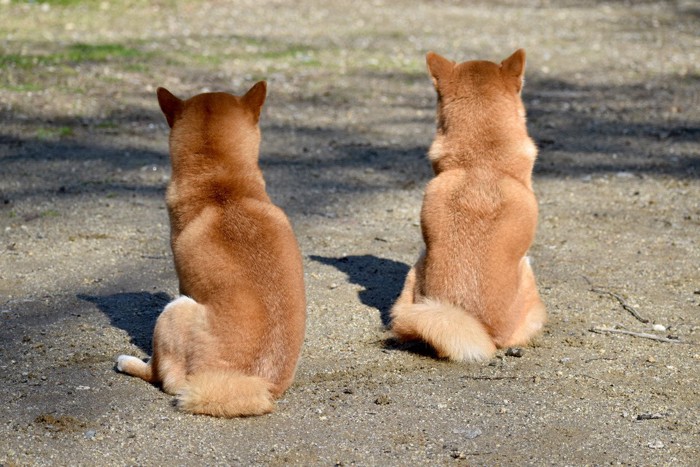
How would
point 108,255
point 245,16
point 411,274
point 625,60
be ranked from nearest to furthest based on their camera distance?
1. point 411,274
2. point 108,255
3. point 625,60
4. point 245,16

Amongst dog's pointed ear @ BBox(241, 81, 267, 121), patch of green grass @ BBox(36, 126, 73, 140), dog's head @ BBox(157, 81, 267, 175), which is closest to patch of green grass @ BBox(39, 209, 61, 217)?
patch of green grass @ BBox(36, 126, 73, 140)

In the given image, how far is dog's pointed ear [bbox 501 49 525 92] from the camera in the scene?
203 inches

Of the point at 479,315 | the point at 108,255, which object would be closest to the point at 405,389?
the point at 479,315

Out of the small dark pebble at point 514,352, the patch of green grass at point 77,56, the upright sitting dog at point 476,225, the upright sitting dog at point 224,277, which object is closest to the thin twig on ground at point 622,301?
the upright sitting dog at point 476,225

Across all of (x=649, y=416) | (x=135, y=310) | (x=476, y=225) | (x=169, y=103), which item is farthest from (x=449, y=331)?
(x=135, y=310)

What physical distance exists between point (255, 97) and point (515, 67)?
4.98ft

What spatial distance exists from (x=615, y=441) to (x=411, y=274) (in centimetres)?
157

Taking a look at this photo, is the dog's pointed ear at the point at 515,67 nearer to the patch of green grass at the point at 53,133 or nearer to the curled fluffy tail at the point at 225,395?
the curled fluffy tail at the point at 225,395

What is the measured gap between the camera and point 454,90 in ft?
17.1

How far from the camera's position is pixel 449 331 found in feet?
16.0

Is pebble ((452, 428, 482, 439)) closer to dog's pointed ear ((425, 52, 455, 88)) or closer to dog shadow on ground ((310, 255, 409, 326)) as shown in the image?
dog shadow on ground ((310, 255, 409, 326))

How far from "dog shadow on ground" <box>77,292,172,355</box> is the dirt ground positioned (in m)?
0.02

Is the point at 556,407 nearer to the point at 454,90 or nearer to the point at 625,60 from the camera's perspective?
the point at 454,90

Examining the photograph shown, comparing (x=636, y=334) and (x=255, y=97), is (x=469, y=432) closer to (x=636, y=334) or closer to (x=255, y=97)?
(x=636, y=334)
